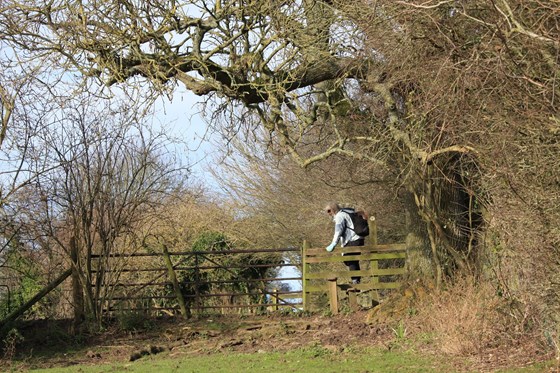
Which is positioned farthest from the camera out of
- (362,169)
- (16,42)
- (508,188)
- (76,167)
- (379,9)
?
(362,169)

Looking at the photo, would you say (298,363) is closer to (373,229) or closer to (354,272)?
(354,272)

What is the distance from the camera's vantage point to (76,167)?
15328 millimetres

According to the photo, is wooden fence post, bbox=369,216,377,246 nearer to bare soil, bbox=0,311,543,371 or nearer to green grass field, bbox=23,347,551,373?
bare soil, bbox=0,311,543,371

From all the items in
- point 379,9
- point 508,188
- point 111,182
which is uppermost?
point 379,9

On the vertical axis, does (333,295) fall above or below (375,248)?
below

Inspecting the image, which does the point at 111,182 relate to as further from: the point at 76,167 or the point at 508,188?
the point at 508,188

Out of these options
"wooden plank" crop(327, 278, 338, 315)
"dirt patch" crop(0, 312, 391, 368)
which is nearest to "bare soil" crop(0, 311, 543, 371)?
"dirt patch" crop(0, 312, 391, 368)

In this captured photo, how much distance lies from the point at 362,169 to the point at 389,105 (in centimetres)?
329

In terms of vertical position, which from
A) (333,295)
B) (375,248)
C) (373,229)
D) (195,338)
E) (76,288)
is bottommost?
(195,338)

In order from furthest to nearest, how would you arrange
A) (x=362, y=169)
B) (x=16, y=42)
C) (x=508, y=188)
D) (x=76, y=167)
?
(x=362, y=169)
(x=76, y=167)
(x=16, y=42)
(x=508, y=188)

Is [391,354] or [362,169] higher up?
[362,169]

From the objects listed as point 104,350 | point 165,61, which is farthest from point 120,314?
point 165,61

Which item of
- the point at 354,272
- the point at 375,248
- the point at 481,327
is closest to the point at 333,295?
the point at 354,272

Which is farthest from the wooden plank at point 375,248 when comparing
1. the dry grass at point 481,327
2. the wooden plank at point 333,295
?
the dry grass at point 481,327
